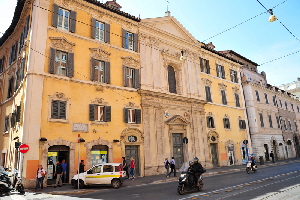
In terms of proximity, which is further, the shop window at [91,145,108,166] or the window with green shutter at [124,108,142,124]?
the window with green shutter at [124,108,142,124]

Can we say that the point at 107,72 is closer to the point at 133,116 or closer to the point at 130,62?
the point at 130,62

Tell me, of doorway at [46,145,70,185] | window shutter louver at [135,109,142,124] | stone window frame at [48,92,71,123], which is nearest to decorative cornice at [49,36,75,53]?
stone window frame at [48,92,71,123]

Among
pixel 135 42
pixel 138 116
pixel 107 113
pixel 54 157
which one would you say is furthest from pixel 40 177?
pixel 135 42

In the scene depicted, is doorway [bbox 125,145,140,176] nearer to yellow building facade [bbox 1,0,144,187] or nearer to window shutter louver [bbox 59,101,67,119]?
yellow building facade [bbox 1,0,144,187]

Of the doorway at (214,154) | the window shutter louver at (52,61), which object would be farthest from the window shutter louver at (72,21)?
the doorway at (214,154)

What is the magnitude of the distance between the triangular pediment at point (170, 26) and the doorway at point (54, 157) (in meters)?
14.2

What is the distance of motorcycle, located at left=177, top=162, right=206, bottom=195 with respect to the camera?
10.3 meters

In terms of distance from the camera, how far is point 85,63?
18.0 meters

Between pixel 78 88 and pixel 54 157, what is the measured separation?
524 cm

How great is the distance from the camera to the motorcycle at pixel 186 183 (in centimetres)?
1026

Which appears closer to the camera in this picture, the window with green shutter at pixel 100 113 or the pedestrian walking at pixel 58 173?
the pedestrian walking at pixel 58 173

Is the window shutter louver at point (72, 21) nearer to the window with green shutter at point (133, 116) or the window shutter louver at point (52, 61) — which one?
the window shutter louver at point (52, 61)

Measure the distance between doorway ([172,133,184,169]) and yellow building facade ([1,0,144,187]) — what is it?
14.5 feet

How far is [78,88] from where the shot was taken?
56.0 feet
